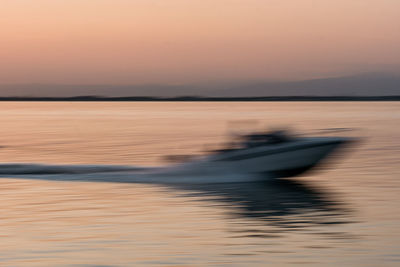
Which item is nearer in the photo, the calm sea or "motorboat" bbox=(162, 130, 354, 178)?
the calm sea

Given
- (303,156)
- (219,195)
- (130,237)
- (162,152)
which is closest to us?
(130,237)

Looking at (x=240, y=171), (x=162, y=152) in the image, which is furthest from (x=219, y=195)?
(x=162, y=152)

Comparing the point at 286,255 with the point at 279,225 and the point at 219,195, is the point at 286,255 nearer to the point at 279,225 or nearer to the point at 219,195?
the point at 279,225

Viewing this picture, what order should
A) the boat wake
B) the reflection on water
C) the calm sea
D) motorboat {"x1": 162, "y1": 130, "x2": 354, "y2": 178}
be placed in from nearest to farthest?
the calm sea → the reflection on water → motorboat {"x1": 162, "y1": 130, "x2": 354, "y2": 178} → the boat wake

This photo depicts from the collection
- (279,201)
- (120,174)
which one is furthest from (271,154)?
(120,174)

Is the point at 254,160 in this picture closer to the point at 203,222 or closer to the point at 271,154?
the point at 271,154

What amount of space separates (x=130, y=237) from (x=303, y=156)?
1295 cm

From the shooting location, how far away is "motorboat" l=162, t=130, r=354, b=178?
2703 centimetres

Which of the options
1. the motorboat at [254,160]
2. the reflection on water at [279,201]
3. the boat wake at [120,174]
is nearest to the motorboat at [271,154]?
the motorboat at [254,160]

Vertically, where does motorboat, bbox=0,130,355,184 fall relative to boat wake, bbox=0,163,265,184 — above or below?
above

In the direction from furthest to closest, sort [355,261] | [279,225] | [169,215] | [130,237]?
1. [169,215]
2. [279,225]
3. [130,237]
4. [355,261]

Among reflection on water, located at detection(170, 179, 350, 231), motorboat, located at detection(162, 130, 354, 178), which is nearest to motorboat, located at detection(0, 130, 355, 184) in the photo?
motorboat, located at detection(162, 130, 354, 178)

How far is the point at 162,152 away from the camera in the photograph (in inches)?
1998

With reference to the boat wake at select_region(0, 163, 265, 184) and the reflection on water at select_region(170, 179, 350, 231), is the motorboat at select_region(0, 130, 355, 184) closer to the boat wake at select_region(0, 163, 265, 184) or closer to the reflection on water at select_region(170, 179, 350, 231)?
the boat wake at select_region(0, 163, 265, 184)
